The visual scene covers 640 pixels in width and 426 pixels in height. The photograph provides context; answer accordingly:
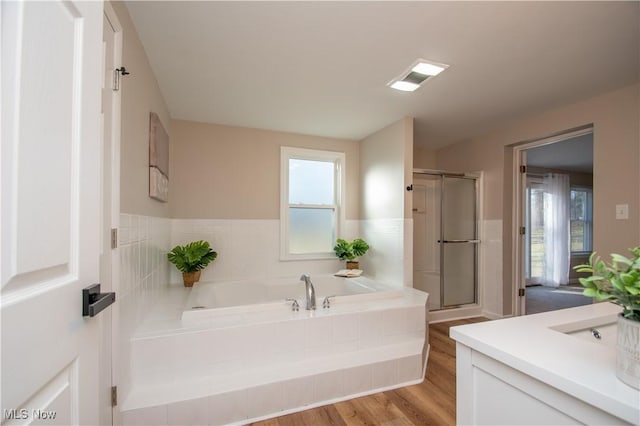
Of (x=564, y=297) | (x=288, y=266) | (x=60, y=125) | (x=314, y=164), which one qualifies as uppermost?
(x=314, y=164)

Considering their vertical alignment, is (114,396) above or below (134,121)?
below

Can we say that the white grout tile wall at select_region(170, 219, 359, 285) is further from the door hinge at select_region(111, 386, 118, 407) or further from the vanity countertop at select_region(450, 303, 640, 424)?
the vanity countertop at select_region(450, 303, 640, 424)

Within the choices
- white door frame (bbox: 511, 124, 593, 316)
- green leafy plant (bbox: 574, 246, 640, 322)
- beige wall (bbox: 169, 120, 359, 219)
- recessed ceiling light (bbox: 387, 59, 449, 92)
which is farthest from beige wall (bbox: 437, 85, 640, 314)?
beige wall (bbox: 169, 120, 359, 219)

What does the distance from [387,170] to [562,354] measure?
251 centimetres

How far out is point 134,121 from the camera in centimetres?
160

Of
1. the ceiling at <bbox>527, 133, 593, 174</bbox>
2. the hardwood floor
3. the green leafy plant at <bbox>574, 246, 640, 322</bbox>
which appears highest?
the ceiling at <bbox>527, 133, 593, 174</bbox>

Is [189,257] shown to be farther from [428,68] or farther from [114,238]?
[428,68]

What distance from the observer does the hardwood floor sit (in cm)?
165

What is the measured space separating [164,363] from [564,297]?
5677 millimetres

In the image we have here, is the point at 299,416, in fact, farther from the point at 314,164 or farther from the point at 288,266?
the point at 314,164

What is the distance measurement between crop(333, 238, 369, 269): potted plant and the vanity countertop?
2218 millimetres

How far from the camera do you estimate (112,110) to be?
Result: 130 cm

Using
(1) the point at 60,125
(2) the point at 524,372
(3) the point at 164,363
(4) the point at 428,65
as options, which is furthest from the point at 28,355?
(4) the point at 428,65

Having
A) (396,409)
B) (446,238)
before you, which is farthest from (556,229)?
(396,409)
